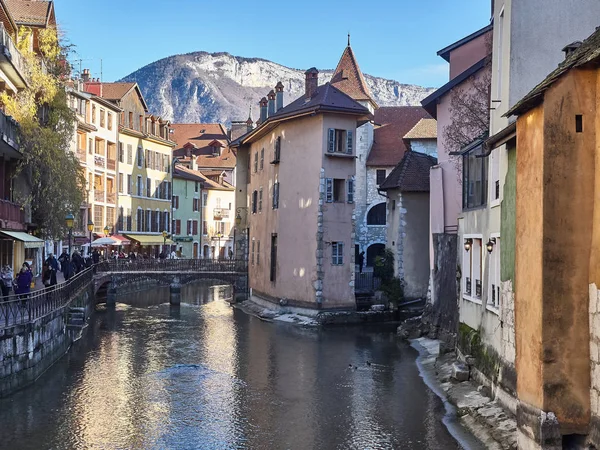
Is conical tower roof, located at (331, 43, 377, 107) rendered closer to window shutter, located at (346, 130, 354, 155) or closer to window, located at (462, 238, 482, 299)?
window shutter, located at (346, 130, 354, 155)

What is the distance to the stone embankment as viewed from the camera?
1532cm

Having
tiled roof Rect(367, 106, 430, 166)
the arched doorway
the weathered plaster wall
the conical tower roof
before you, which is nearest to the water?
the weathered plaster wall

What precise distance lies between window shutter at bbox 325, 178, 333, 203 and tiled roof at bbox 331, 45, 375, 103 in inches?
1055

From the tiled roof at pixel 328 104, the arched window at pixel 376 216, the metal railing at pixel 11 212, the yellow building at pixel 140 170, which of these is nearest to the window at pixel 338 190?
the tiled roof at pixel 328 104

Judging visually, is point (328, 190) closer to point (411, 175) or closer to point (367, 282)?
point (411, 175)

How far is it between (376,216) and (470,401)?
42.1 metres

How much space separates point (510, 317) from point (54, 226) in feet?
75.1

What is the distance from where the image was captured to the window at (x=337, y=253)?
37562mm

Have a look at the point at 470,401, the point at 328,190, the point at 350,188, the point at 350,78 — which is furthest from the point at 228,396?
the point at 350,78

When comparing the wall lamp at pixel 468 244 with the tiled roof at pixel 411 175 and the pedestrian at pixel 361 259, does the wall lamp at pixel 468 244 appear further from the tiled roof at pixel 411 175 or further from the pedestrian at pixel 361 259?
the pedestrian at pixel 361 259

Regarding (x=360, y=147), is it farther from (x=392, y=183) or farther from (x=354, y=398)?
(x=354, y=398)

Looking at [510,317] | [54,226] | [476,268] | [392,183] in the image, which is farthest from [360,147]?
[510,317]

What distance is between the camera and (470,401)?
18391 millimetres

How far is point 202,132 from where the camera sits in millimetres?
91625
